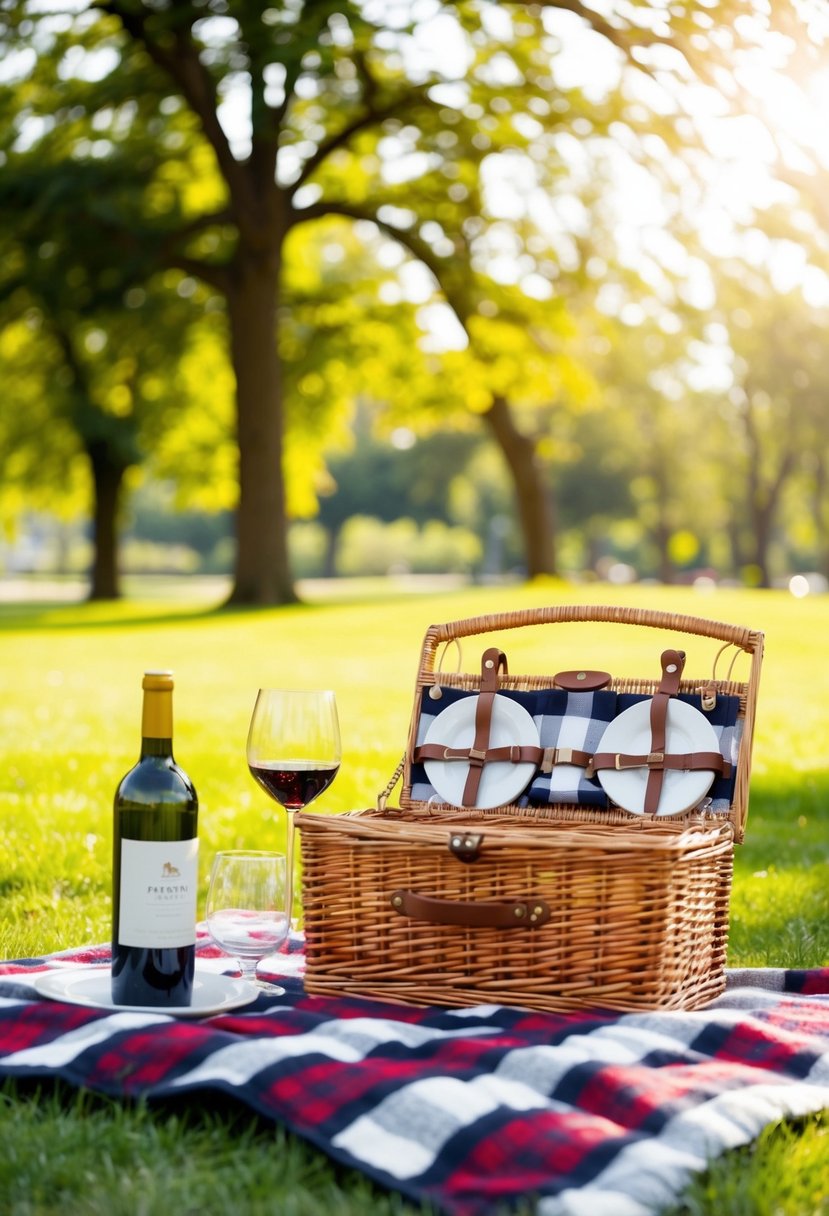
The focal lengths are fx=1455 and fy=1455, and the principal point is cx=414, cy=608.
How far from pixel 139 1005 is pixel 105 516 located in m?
26.7

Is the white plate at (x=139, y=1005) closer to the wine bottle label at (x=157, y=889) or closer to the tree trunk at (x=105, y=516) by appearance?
the wine bottle label at (x=157, y=889)

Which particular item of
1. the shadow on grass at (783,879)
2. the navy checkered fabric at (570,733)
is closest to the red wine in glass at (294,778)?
the navy checkered fabric at (570,733)

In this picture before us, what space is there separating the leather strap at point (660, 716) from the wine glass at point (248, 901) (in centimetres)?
101

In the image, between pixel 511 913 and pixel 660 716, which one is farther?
pixel 660 716

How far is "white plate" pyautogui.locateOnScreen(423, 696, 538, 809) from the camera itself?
3.67m

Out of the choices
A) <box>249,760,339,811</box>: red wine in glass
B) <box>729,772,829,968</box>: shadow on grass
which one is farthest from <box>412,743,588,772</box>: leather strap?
<box>729,772,829,968</box>: shadow on grass

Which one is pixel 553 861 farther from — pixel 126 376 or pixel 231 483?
pixel 231 483

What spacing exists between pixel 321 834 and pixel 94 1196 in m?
1.03

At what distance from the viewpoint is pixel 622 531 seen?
66562 mm

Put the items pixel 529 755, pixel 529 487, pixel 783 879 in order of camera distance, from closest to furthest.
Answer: pixel 529 755 < pixel 783 879 < pixel 529 487

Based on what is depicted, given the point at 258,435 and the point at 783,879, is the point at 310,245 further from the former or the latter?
the point at 783,879

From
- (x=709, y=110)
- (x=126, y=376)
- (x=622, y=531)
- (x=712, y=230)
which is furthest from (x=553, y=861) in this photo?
(x=622, y=531)

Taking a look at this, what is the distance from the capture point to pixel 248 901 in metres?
2.93

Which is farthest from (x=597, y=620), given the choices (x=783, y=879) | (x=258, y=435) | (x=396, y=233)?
(x=396, y=233)
